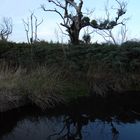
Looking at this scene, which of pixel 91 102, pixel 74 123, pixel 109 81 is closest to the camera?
pixel 74 123

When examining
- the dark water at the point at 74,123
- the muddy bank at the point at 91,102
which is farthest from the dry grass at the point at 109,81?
the dark water at the point at 74,123

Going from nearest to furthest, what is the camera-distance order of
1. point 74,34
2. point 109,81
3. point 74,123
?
point 74,123 → point 109,81 → point 74,34

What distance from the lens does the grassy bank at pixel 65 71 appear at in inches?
399

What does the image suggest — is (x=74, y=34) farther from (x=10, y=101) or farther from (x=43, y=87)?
(x=10, y=101)

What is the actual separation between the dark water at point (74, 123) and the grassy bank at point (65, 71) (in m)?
0.60

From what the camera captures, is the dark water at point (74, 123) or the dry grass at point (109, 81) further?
the dry grass at point (109, 81)

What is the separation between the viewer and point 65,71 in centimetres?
1298

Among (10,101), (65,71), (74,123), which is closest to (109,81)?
(65,71)

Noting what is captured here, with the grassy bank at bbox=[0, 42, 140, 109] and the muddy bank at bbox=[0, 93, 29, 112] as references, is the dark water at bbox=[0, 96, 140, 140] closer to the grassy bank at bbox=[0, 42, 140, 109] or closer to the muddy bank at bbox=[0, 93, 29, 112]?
the muddy bank at bbox=[0, 93, 29, 112]

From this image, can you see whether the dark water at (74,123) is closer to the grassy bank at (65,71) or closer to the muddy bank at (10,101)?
the muddy bank at (10,101)

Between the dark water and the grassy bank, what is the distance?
1.97ft

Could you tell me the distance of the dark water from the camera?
24.8ft

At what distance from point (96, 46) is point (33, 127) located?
26.7 ft

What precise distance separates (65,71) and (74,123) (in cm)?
452
